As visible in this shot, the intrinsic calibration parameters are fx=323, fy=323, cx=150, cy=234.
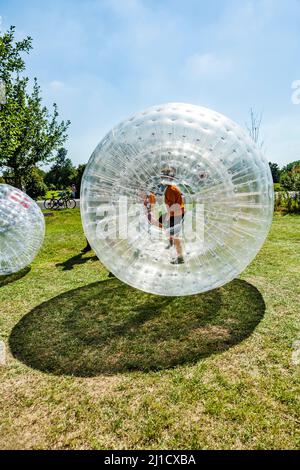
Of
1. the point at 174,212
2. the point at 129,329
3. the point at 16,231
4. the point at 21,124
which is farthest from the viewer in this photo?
the point at 21,124

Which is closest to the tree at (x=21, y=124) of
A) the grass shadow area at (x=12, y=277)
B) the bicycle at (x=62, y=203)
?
the bicycle at (x=62, y=203)

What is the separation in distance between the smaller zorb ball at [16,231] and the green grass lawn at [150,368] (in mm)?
569

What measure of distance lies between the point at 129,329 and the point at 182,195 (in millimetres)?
1720

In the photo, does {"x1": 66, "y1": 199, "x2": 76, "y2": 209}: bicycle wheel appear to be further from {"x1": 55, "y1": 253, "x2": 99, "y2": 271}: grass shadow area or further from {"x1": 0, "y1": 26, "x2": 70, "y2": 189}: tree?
{"x1": 55, "y1": 253, "x2": 99, "y2": 271}: grass shadow area

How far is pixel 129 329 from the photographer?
12.6 feet

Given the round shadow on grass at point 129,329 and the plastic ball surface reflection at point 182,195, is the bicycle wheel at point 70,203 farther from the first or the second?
the plastic ball surface reflection at point 182,195

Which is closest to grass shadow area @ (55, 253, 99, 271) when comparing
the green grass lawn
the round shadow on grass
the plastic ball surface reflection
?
the green grass lawn

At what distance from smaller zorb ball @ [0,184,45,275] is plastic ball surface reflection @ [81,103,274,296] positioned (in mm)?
2229

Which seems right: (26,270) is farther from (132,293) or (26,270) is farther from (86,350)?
(86,350)

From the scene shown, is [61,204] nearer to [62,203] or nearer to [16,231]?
[62,203]

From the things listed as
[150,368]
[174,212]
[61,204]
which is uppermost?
[174,212]

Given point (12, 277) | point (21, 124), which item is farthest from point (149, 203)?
point (21, 124)

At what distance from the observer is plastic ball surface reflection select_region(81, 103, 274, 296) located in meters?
3.45

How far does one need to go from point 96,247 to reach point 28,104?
1684 cm
